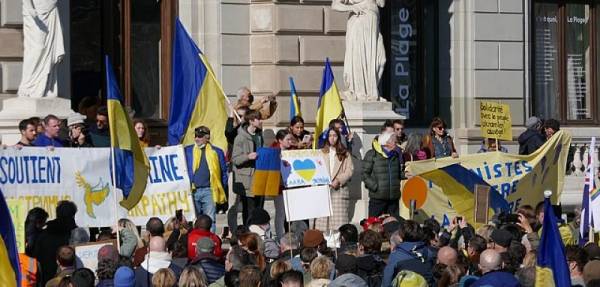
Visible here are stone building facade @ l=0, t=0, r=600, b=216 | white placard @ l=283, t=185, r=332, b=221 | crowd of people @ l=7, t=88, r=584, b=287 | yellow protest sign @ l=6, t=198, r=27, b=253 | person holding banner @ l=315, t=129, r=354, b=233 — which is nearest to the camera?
crowd of people @ l=7, t=88, r=584, b=287

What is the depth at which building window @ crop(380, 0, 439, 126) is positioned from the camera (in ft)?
89.9

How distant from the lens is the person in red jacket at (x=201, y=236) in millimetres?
16016

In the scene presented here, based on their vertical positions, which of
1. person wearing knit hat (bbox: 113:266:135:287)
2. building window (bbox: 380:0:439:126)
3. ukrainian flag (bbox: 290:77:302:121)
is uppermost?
building window (bbox: 380:0:439:126)

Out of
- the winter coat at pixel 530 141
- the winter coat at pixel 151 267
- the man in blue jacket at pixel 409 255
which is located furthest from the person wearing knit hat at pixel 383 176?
the winter coat at pixel 151 267

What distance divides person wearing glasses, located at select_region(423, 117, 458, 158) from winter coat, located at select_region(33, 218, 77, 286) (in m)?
A: 8.01

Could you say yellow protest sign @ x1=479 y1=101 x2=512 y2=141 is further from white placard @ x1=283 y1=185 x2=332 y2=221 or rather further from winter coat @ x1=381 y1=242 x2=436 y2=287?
winter coat @ x1=381 y1=242 x2=436 y2=287

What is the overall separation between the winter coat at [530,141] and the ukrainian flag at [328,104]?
2.96 m

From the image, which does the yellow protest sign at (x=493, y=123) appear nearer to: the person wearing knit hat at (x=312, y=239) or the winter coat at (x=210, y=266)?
the person wearing knit hat at (x=312, y=239)

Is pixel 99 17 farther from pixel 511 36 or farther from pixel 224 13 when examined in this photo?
pixel 511 36

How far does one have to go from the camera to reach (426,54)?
2783cm

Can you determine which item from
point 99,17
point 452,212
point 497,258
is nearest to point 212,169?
point 452,212

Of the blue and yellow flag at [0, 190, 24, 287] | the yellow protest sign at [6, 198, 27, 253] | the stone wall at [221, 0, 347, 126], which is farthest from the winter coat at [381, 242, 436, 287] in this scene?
the stone wall at [221, 0, 347, 126]

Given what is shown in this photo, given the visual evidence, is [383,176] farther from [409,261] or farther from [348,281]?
[348,281]

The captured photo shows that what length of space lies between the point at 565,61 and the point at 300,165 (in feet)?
33.2
